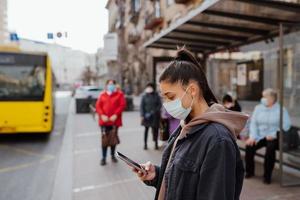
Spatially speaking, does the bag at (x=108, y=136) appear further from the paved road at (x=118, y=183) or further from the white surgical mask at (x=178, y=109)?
the white surgical mask at (x=178, y=109)

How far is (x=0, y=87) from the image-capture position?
11.7 meters

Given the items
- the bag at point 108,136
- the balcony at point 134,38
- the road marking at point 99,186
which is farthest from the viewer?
the balcony at point 134,38

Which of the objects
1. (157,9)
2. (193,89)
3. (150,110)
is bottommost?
(150,110)

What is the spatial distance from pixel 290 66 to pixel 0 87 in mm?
8628

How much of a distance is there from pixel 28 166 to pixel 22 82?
4361mm

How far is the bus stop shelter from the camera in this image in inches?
224

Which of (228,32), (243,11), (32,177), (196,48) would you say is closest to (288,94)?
(243,11)

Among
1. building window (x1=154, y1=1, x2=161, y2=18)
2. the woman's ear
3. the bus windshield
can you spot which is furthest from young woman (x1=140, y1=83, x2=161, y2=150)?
building window (x1=154, y1=1, x2=161, y2=18)

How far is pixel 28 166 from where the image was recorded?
8.19m

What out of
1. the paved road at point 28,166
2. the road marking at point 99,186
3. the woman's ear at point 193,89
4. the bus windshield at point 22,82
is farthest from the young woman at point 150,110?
the woman's ear at point 193,89

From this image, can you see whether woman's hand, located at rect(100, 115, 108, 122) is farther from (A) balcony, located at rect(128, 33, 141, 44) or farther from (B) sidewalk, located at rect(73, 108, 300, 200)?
(A) balcony, located at rect(128, 33, 141, 44)

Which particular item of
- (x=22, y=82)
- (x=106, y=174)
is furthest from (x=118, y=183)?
(x=22, y=82)

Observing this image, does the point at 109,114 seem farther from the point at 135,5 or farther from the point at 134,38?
the point at 135,5

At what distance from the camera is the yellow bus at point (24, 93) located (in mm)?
11469
